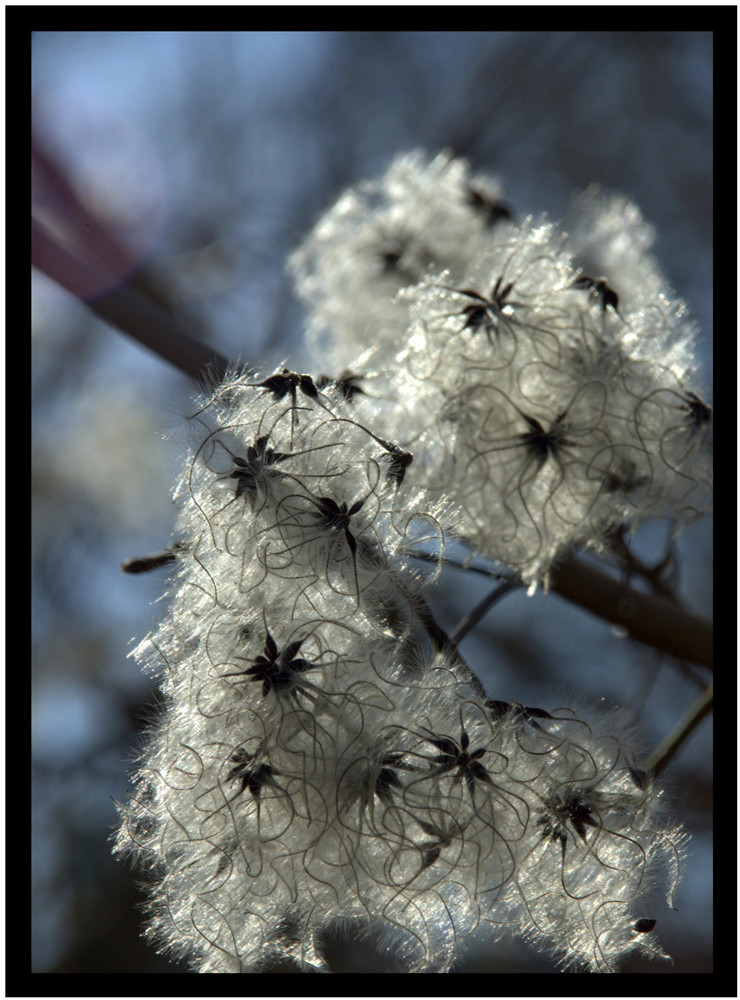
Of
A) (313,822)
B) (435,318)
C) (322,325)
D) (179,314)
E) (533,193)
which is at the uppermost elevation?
(533,193)

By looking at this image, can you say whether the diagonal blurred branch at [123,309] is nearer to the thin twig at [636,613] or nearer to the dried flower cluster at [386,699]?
the dried flower cluster at [386,699]

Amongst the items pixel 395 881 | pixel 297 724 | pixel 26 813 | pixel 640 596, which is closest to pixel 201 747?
pixel 297 724

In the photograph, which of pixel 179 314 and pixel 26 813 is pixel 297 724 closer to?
pixel 26 813

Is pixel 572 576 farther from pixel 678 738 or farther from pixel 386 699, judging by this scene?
pixel 386 699

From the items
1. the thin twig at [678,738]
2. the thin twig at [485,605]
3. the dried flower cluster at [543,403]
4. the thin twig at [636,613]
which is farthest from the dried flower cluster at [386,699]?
the thin twig at [636,613]

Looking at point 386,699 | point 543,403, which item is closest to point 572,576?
point 543,403

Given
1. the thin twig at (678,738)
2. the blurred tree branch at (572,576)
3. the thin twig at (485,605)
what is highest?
the blurred tree branch at (572,576)

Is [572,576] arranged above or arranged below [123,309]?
below
